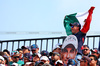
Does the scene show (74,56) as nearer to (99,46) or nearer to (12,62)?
(99,46)

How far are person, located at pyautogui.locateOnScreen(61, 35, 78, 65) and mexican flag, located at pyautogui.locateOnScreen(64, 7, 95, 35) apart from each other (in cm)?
37

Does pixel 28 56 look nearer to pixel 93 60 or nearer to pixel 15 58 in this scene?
pixel 15 58

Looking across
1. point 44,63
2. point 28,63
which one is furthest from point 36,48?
point 44,63

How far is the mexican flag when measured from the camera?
5.52 metres

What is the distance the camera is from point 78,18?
5848 mm

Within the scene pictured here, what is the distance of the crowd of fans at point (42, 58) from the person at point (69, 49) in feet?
0.30

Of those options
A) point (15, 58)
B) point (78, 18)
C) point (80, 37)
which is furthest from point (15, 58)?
point (78, 18)

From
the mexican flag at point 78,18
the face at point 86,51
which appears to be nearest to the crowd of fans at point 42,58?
the face at point 86,51

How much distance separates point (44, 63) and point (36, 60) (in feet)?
1.92

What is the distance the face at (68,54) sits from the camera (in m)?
5.28

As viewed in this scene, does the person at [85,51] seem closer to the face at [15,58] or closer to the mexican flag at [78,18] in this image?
the mexican flag at [78,18]

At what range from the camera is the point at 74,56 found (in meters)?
5.26

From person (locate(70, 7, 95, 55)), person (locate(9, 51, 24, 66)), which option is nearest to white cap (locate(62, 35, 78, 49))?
person (locate(70, 7, 95, 55))

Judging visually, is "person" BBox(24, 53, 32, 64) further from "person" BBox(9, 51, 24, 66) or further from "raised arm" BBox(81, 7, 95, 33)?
"raised arm" BBox(81, 7, 95, 33)
